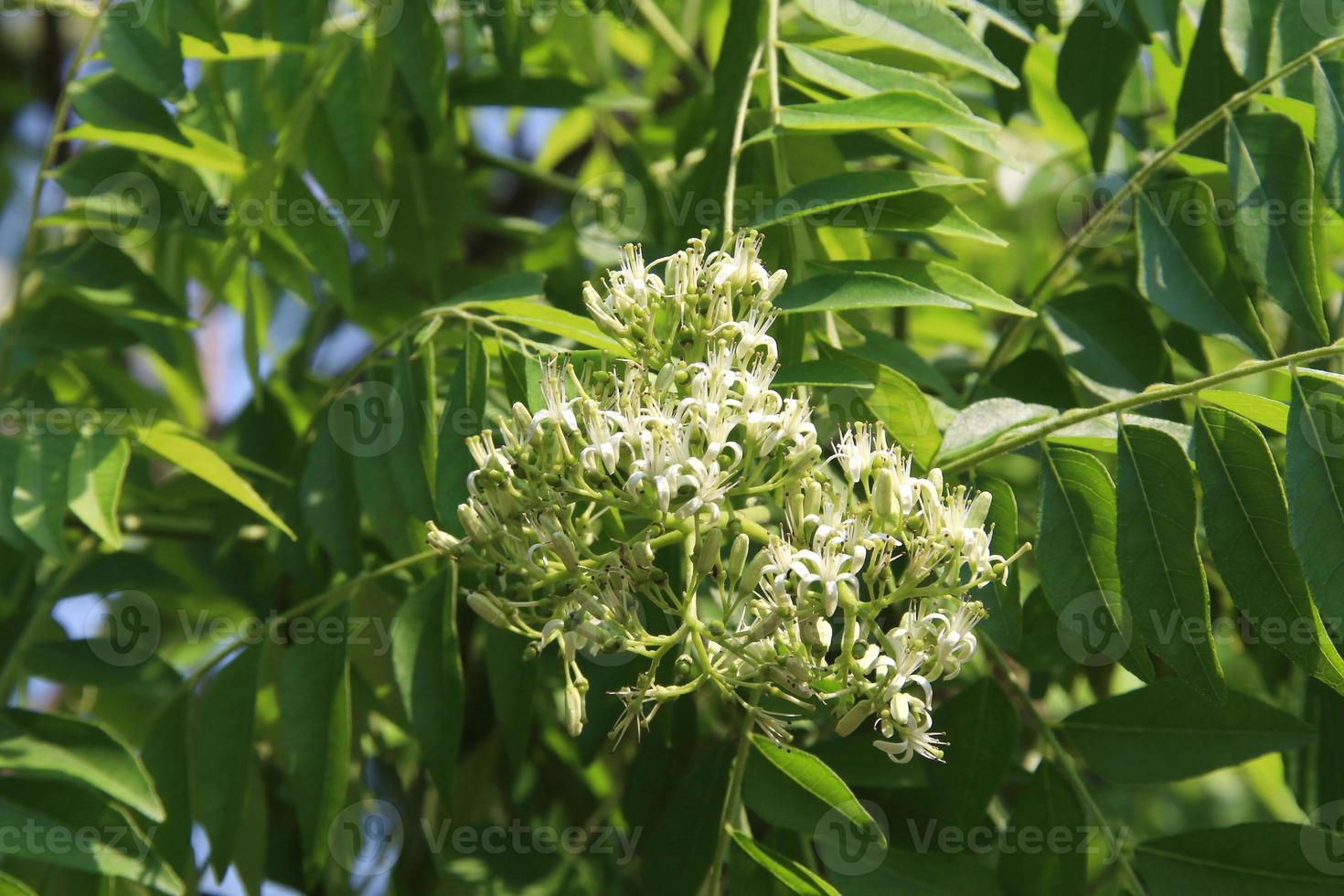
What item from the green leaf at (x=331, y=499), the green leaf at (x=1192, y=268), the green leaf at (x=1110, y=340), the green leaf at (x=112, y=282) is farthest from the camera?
the green leaf at (x=112, y=282)

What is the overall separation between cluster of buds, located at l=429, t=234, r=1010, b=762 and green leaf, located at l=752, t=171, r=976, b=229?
173 mm

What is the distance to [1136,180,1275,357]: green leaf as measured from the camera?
90.8 inches

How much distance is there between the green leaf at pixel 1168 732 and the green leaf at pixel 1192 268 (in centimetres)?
60

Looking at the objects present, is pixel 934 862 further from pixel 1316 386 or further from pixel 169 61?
pixel 169 61

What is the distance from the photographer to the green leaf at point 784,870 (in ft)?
6.48

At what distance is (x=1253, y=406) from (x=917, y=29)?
82 cm

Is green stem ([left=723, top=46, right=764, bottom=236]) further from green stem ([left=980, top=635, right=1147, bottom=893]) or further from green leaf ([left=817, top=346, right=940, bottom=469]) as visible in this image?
green stem ([left=980, top=635, right=1147, bottom=893])

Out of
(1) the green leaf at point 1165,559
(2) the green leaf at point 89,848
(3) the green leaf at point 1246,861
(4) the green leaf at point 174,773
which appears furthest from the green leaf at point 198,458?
(3) the green leaf at point 1246,861

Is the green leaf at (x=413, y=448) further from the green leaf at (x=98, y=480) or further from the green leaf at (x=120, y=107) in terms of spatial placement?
the green leaf at (x=120, y=107)

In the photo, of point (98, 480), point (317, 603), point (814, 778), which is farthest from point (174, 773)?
point (814, 778)

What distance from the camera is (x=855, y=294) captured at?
6.60 ft

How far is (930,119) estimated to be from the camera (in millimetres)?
2105

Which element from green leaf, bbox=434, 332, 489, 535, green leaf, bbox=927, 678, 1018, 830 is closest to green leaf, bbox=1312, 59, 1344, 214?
green leaf, bbox=927, 678, 1018, 830

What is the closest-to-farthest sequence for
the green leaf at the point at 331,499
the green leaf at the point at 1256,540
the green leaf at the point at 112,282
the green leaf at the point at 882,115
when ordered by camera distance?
the green leaf at the point at 1256,540
the green leaf at the point at 882,115
the green leaf at the point at 331,499
the green leaf at the point at 112,282
